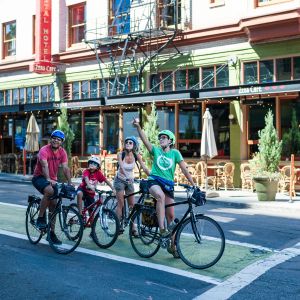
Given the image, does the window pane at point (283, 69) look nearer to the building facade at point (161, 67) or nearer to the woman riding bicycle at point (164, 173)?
the building facade at point (161, 67)

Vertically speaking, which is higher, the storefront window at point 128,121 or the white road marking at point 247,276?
the storefront window at point 128,121

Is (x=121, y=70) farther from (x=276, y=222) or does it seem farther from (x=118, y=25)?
(x=276, y=222)

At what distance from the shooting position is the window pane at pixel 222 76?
66.1ft

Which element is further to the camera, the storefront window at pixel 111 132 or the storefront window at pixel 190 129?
the storefront window at pixel 111 132

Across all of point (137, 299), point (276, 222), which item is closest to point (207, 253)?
point (137, 299)

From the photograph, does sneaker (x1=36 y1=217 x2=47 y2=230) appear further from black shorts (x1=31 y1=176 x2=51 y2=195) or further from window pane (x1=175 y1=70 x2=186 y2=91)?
window pane (x1=175 y1=70 x2=186 y2=91)

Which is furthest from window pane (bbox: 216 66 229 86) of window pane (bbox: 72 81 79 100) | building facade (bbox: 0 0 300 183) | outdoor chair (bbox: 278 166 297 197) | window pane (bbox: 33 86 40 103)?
window pane (bbox: 33 86 40 103)

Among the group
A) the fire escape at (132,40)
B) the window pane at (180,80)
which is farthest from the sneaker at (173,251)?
the fire escape at (132,40)

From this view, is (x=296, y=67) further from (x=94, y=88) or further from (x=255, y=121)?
(x=94, y=88)

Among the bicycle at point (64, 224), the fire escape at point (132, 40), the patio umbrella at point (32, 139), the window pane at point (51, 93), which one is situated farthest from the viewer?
the window pane at point (51, 93)

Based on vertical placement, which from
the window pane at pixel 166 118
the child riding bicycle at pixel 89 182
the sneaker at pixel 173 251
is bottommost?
the sneaker at pixel 173 251

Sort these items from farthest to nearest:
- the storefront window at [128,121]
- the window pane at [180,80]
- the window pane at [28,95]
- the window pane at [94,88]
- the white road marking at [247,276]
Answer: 1. the window pane at [28,95]
2. the window pane at [94,88]
3. the storefront window at [128,121]
4. the window pane at [180,80]
5. the white road marking at [247,276]

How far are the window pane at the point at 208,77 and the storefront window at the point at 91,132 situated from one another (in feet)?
20.3

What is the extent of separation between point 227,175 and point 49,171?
38.1ft
